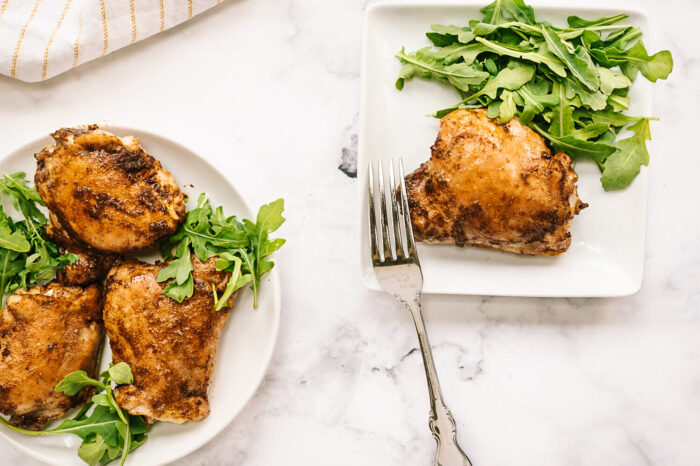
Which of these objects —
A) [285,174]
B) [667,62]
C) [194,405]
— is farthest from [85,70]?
[667,62]

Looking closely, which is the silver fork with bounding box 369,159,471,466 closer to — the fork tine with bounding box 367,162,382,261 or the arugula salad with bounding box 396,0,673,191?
the fork tine with bounding box 367,162,382,261

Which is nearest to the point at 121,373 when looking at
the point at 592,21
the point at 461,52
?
the point at 461,52

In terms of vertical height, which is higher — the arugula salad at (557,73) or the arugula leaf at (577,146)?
the arugula salad at (557,73)

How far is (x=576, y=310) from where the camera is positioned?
2625mm

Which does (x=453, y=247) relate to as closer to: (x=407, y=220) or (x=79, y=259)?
(x=407, y=220)

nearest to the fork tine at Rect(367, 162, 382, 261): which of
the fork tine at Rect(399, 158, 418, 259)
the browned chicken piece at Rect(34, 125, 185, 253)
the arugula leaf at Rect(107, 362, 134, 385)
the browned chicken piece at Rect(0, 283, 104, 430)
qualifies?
the fork tine at Rect(399, 158, 418, 259)

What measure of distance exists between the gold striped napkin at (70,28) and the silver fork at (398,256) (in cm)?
112

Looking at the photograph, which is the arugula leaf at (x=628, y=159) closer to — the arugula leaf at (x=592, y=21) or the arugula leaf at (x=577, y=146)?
the arugula leaf at (x=577, y=146)

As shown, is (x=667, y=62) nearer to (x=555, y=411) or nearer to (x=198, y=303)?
(x=555, y=411)

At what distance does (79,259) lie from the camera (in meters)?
2.40

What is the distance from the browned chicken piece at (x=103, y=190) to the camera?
88.7 inches

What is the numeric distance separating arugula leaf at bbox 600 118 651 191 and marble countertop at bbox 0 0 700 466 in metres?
0.30

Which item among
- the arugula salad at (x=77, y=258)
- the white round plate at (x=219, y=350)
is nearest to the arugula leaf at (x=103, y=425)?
the arugula salad at (x=77, y=258)

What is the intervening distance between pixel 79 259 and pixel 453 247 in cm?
150
